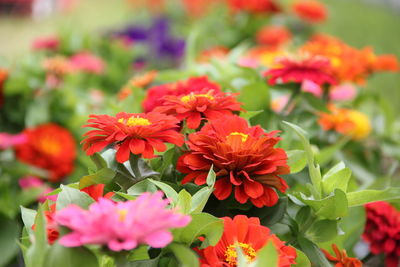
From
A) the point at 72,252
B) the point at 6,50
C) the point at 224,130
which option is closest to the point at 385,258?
the point at 224,130

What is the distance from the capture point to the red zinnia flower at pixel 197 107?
2.14 ft

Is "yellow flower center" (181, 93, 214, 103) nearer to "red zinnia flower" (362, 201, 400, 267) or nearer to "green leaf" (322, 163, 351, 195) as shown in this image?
"green leaf" (322, 163, 351, 195)

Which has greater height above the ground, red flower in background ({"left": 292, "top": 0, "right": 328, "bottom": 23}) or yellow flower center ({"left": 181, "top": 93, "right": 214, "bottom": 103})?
yellow flower center ({"left": 181, "top": 93, "right": 214, "bottom": 103})

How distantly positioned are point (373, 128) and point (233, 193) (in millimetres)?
867

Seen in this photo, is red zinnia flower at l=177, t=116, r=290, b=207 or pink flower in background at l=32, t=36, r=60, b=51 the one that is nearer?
red zinnia flower at l=177, t=116, r=290, b=207

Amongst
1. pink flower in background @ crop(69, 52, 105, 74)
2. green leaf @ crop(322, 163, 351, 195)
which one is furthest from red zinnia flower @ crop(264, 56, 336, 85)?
pink flower in background @ crop(69, 52, 105, 74)

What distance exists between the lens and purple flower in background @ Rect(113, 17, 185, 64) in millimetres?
2414

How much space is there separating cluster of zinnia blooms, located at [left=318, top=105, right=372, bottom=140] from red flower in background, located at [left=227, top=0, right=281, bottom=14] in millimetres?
987

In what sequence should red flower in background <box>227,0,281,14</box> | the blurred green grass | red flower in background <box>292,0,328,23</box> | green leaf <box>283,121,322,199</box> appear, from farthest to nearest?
1. the blurred green grass
2. red flower in background <box>227,0,281,14</box>
3. red flower in background <box>292,0,328,23</box>
4. green leaf <box>283,121,322,199</box>

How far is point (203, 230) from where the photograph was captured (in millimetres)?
534

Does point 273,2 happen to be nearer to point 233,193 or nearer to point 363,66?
point 363,66

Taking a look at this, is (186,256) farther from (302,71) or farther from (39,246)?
(302,71)

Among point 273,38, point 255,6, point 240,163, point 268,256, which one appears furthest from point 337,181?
point 255,6

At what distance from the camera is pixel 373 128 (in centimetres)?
138
